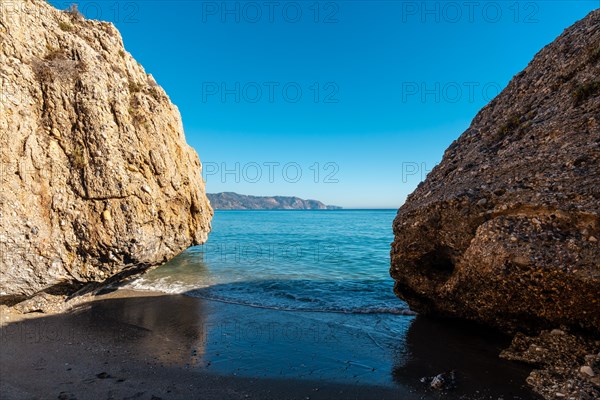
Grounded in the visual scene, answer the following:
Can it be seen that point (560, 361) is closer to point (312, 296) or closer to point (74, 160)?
point (312, 296)

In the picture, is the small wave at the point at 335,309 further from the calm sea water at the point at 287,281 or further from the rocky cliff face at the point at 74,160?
the rocky cliff face at the point at 74,160

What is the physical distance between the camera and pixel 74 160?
11.2 m

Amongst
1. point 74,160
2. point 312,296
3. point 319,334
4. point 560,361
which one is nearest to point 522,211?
point 560,361

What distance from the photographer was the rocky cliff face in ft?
33.0

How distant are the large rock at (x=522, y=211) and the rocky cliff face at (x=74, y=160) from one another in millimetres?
9556

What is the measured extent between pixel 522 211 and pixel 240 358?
7.89 metres

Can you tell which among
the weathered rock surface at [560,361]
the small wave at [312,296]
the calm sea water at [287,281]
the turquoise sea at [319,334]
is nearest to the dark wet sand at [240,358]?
the turquoise sea at [319,334]

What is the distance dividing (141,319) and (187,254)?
1691 centimetres

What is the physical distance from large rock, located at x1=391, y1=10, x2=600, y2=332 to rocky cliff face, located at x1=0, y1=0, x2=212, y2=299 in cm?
956

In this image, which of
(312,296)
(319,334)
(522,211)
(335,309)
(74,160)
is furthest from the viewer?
(312,296)

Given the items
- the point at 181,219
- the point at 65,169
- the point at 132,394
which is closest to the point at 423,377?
the point at 132,394

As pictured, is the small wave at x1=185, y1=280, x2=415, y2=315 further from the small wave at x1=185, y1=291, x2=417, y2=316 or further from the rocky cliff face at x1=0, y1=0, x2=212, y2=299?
the rocky cliff face at x1=0, y1=0, x2=212, y2=299

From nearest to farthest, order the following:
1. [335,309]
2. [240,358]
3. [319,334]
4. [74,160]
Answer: [240,358] → [319,334] → [74,160] → [335,309]

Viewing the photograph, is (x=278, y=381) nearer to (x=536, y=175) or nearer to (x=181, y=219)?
(x=536, y=175)
